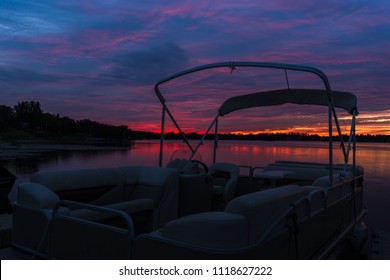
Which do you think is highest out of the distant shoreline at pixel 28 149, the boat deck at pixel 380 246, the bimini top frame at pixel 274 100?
the bimini top frame at pixel 274 100

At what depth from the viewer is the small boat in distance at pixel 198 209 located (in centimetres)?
265

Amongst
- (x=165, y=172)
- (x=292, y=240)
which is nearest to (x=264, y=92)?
(x=165, y=172)

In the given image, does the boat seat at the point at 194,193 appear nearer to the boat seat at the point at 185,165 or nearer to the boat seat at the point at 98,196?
the boat seat at the point at 98,196

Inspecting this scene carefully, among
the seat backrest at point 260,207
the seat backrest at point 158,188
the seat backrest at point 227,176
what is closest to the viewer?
the seat backrest at point 260,207

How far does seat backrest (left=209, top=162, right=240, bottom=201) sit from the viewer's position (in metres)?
6.47

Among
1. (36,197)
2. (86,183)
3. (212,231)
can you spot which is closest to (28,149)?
(86,183)

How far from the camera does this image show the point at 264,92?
7305 mm

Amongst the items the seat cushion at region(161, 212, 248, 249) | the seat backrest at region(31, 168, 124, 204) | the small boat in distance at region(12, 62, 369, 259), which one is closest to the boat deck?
the small boat in distance at region(12, 62, 369, 259)

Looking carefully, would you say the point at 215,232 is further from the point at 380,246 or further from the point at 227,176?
the point at 380,246

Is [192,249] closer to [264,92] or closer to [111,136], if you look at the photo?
[264,92]

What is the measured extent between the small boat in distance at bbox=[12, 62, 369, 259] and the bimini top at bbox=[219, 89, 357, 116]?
0.06 ft

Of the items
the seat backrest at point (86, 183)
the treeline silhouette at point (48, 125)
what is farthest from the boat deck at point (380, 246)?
the treeline silhouette at point (48, 125)

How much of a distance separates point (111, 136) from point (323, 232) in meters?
135

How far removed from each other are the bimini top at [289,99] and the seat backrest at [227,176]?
1454 mm
